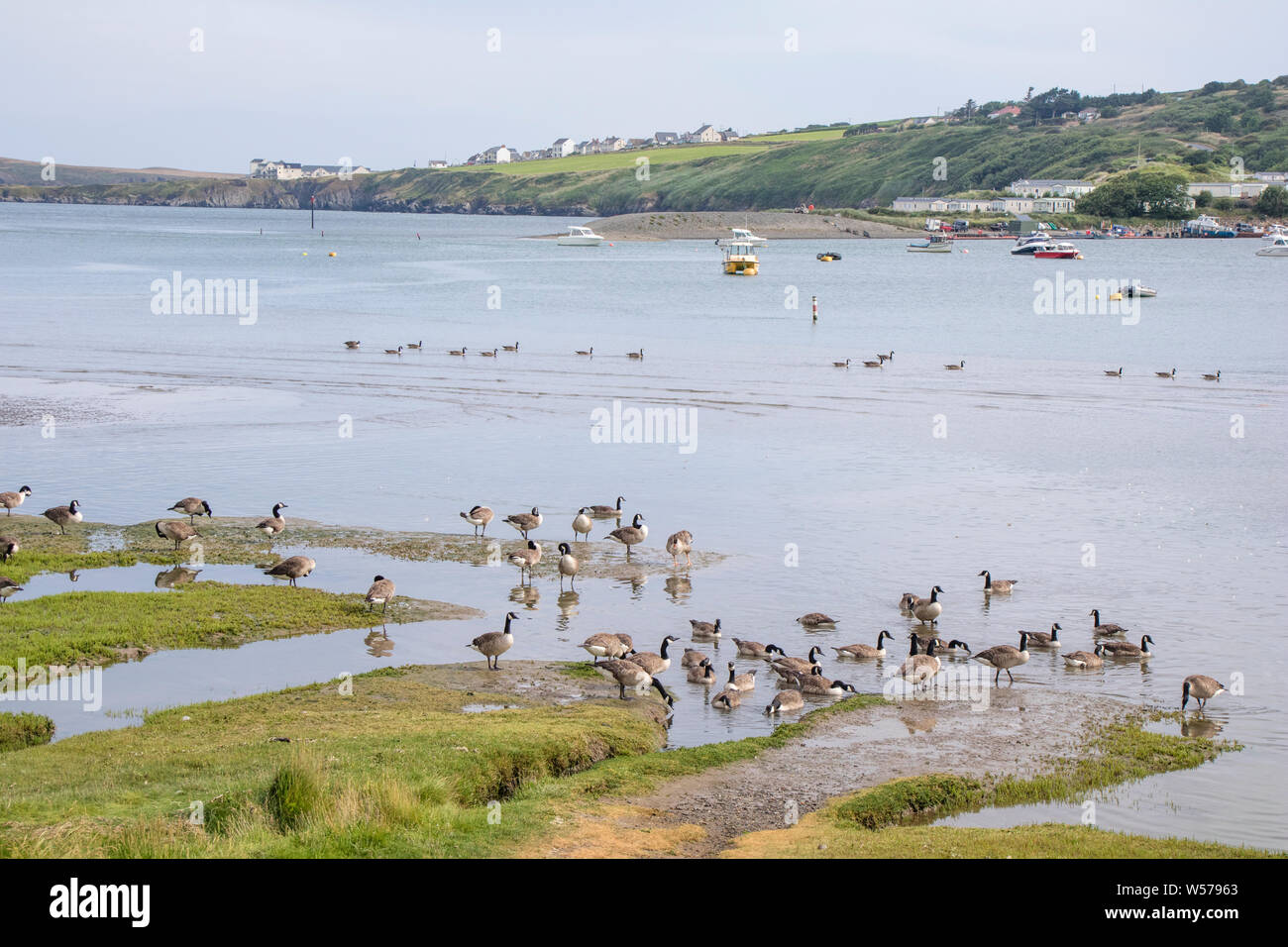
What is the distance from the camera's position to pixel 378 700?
61.0 feet

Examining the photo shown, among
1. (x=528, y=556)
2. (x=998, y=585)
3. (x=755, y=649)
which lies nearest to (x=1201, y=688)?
(x=998, y=585)

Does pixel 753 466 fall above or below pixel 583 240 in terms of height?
below

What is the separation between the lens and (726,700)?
766 inches

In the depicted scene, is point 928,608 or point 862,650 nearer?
point 862,650

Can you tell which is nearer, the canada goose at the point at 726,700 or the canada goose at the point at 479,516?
the canada goose at the point at 726,700

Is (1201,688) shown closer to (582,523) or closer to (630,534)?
(630,534)

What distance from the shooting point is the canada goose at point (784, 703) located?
19094mm

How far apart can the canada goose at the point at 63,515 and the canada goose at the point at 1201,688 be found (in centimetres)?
2325

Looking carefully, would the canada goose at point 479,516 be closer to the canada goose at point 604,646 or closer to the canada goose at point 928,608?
the canada goose at point 604,646

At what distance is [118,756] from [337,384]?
1548 inches

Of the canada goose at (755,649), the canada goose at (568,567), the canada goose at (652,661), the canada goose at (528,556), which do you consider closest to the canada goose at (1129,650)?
the canada goose at (755,649)

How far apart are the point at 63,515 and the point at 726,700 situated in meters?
17.1

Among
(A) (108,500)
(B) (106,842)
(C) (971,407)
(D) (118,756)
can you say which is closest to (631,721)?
(D) (118,756)
